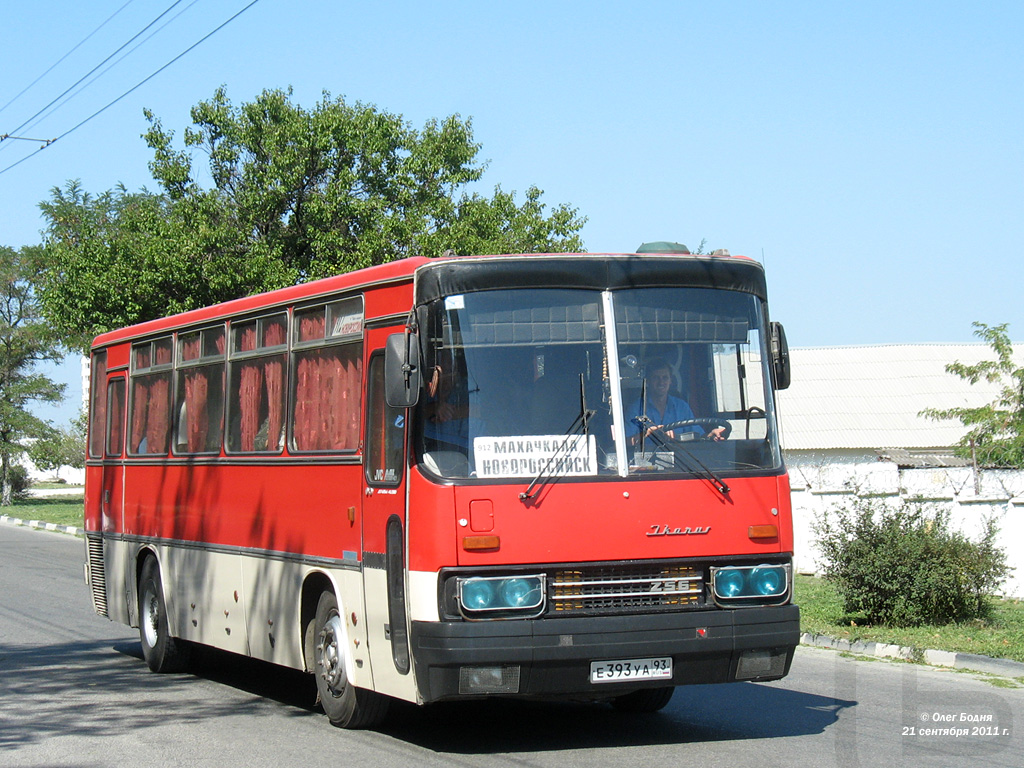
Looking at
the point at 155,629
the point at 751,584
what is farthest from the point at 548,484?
the point at 155,629

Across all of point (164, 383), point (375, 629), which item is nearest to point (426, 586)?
point (375, 629)

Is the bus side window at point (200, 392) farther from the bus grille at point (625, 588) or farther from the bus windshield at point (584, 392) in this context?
the bus grille at point (625, 588)

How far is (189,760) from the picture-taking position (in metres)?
7.79

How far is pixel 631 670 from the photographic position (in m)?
7.52

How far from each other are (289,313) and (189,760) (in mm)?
3477

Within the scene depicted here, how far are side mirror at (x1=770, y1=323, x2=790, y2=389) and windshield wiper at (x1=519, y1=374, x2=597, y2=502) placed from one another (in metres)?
1.40

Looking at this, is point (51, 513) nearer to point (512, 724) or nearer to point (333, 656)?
point (333, 656)

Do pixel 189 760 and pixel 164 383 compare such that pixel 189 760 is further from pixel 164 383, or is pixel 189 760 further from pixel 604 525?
pixel 164 383

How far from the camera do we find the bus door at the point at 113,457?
13.7 metres

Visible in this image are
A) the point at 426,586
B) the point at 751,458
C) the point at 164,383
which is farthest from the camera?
the point at 164,383

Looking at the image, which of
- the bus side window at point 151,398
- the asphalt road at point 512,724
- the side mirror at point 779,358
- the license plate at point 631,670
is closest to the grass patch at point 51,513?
the bus side window at point 151,398

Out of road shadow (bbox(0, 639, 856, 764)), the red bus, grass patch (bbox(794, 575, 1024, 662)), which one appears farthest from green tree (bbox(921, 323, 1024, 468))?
the red bus

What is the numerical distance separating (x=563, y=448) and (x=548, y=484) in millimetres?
236

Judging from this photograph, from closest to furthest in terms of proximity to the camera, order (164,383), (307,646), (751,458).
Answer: (751,458) → (307,646) → (164,383)
